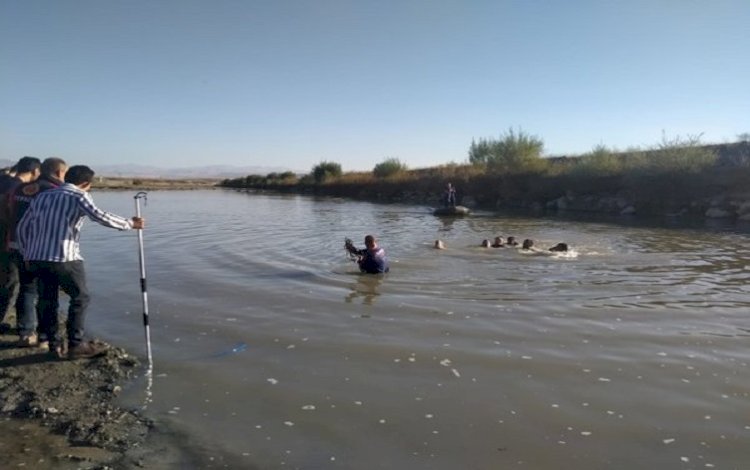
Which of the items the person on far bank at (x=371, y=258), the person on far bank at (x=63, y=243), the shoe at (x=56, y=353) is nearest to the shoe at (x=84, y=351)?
the person on far bank at (x=63, y=243)

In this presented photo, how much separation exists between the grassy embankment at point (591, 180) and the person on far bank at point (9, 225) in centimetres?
2904

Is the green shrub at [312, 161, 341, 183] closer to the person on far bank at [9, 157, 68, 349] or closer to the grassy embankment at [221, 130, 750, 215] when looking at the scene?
the grassy embankment at [221, 130, 750, 215]

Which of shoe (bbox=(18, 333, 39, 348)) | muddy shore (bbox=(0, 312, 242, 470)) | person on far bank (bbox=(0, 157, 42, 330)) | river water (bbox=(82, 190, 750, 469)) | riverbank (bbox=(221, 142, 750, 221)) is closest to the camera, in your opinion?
muddy shore (bbox=(0, 312, 242, 470))

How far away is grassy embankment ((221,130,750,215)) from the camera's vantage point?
30500 millimetres

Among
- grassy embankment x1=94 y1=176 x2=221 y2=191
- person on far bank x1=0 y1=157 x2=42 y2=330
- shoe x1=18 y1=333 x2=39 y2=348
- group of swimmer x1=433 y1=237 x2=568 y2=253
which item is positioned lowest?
shoe x1=18 y1=333 x2=39 y2=348

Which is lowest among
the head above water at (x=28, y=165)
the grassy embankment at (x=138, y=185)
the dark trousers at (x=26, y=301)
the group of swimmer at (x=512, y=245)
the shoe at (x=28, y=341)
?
the shoe at (x=28, y=341)

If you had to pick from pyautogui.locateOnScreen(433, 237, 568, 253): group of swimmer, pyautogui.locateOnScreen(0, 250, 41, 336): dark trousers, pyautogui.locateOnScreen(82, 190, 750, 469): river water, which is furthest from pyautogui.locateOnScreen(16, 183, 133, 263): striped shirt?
pyautogui.locateOnScreen(433, 237, 568, 253): group of swimmer

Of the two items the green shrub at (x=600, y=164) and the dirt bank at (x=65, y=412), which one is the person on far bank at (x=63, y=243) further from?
the green shrub at (x=600, y=164)

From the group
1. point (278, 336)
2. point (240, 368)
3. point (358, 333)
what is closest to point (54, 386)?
point (240, 368)

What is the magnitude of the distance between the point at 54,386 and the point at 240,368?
1.82 metres

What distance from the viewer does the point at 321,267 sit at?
1364 centimetres

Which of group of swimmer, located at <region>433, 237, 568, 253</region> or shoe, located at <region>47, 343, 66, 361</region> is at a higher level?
group of swimmer, located at <region>433, 237, 568, 253</region>

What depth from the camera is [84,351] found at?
6.57 meters

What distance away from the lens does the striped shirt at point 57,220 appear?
624 centimetres
